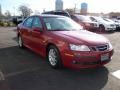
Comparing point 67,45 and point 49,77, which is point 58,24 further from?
point 49,77

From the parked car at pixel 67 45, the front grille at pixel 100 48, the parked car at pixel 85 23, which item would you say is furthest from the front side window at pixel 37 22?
the parked car at pixel 85 23

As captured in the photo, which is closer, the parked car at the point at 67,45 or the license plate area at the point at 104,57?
the parked car at the point at 67,45

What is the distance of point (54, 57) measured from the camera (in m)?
4.89

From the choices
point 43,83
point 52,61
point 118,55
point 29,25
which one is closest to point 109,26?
point 118,55

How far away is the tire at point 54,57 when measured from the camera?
4.69 meters

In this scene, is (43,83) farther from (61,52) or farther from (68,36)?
(68,36)

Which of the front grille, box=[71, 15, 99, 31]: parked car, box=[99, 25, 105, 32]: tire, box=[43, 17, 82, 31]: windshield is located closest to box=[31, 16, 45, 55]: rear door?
box=[43, 17, 82, 31]: windshield

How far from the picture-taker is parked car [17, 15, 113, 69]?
14.0 feet

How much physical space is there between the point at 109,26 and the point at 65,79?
12.9 meters

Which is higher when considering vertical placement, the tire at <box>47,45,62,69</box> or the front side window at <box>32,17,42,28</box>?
the front side window at <box>32,17,42,28</box>

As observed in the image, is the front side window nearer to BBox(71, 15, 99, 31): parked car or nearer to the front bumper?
the front bumper

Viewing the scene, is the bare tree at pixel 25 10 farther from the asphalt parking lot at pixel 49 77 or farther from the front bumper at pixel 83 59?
the front bumper at pixel 83 59

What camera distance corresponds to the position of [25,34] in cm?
686

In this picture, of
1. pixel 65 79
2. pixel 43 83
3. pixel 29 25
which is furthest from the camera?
pixel 29 25
